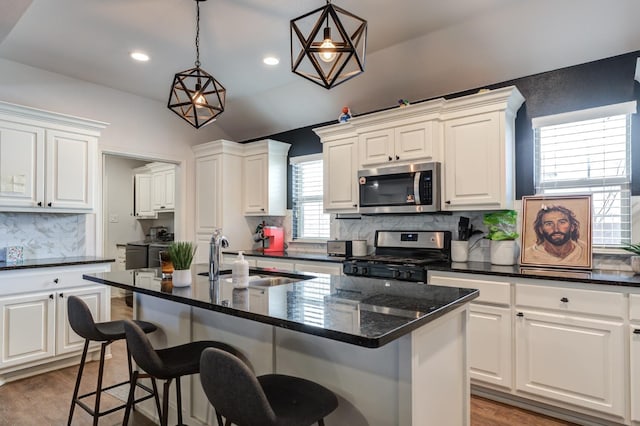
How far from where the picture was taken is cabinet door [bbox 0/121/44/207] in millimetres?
3270

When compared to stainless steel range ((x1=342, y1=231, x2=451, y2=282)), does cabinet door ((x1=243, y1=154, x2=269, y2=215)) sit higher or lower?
higher

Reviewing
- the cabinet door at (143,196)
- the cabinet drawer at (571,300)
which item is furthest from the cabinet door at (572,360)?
the cabinet door at (143,196)

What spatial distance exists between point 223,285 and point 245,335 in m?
0.31

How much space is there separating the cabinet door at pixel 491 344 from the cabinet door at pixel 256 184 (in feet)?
9.61

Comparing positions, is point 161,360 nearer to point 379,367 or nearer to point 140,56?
point 379,367

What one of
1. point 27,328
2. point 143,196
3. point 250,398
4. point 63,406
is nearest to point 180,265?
point 250,398

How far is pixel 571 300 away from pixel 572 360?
15.4 inches

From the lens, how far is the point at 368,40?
3.29 meters

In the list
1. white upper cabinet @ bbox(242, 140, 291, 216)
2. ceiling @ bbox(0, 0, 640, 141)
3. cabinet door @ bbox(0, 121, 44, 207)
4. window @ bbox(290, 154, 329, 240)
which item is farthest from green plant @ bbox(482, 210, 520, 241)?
cabinet door @ bbox(0, 121, 44, 207)

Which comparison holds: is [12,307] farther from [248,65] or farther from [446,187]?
[446,187]

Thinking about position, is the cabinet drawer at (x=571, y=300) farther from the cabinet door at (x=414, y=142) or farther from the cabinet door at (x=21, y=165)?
the cabinet door at (x=21, y=165)

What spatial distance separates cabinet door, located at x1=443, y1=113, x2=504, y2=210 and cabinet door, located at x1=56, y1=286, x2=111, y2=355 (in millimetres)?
3299

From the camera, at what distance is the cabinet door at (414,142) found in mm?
3385

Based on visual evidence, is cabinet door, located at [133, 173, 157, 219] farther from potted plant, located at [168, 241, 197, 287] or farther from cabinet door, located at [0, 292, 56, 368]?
potted plant, located at [168, 241, 197, 287]
